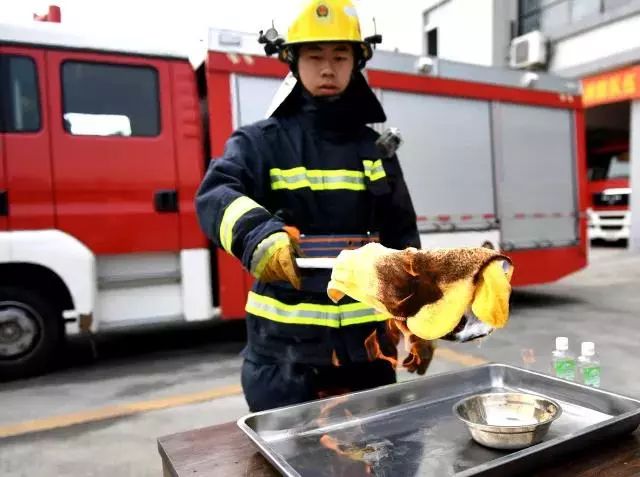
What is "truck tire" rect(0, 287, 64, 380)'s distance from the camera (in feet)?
11.7

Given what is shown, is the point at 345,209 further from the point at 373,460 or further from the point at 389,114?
the point at 389,114

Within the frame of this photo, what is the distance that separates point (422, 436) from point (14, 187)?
3.35m

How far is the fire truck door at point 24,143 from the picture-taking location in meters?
3.47

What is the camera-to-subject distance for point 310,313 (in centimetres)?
144

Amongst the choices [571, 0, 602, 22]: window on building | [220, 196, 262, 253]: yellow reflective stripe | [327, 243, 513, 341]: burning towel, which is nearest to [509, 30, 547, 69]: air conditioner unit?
[571, 0, 602, 22]: window on building

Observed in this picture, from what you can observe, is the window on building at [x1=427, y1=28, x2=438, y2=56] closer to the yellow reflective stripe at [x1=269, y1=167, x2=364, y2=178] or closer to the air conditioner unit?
the air conditioner unit

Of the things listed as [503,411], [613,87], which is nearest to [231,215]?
[503,411]

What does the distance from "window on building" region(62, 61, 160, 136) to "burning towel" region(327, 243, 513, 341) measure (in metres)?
3.22

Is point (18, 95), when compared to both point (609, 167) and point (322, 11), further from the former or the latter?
point (609, 167)

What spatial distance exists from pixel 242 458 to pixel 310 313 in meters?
0.49

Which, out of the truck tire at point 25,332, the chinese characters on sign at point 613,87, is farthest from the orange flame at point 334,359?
the chinese characters on sign at point 613,87

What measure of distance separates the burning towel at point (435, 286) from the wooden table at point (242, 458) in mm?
295

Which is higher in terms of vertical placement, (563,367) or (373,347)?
(373,347)

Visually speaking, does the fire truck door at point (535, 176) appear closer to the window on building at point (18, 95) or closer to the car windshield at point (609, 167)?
the window on building at point (18, 95)
